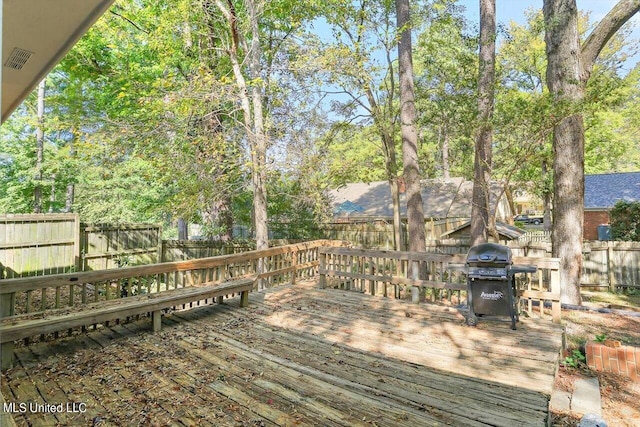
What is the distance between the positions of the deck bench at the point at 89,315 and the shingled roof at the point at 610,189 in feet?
60.5

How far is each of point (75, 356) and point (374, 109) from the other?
947 cm

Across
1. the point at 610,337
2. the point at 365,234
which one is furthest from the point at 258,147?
the point at 365,234

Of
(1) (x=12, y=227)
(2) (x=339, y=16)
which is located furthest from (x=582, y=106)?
(1) (x=12, y=227)

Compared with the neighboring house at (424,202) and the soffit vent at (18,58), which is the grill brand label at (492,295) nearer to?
the soffit vent at (18,58)

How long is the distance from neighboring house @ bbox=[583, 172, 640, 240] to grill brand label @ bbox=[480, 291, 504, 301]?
15886 mm

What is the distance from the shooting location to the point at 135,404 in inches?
112

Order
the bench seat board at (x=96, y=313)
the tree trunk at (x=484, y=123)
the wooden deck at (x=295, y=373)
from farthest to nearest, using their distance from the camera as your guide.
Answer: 1. the tree trunk at (x=484, y=123)
2. the bench seat board at (x=96, y=313)
3. the wooden deck at (x=295, y=373)

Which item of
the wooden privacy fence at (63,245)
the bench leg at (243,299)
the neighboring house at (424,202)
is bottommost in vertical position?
the bench leg at (243,299)

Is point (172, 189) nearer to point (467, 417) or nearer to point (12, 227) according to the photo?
point (12, 227)

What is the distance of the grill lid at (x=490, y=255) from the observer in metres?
4.56

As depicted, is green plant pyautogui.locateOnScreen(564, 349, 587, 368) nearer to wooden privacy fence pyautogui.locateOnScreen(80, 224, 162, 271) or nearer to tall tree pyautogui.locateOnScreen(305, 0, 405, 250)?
tall tree pyautogui.locateOnScreen(305, 0, 405, 250)

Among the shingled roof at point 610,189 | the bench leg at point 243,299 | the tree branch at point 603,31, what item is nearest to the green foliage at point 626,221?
the tree branch at point 603,31

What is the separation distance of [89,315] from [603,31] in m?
9.51

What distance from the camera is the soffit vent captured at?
9.90 feet
